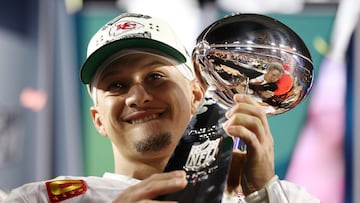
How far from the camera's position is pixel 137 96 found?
1075 mm

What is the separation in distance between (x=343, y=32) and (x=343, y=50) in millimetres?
50

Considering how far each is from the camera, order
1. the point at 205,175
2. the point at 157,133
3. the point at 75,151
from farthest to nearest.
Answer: the point at 75,151 < the point at 157,133 < the point at 205,175

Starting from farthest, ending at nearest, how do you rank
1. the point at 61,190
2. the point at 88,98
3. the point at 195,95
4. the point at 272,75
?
the point at 88,98, the point at 195,95, the point at 61,190, the point at 272,75

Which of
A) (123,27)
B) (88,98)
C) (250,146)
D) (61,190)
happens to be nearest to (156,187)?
(250,146)

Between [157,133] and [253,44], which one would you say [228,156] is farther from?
[157,133]

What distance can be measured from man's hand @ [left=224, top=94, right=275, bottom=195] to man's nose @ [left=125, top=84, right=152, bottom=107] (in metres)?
0.22

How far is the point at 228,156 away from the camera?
0.82 metres

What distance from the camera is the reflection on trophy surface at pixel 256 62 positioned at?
31.9 inches

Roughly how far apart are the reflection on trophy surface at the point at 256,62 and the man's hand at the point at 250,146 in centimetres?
1

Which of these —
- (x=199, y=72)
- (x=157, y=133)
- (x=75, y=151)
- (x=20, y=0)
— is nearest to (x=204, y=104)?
(x=199, y=72)

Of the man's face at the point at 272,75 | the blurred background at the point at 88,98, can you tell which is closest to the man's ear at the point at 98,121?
the man's face at the point at 272,75

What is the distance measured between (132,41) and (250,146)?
12.4 inches

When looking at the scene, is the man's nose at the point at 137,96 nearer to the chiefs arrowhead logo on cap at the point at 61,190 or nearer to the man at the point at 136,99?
the man at the point at 136,99

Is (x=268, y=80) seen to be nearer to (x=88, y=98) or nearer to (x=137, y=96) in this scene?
(x=137, y=96)
